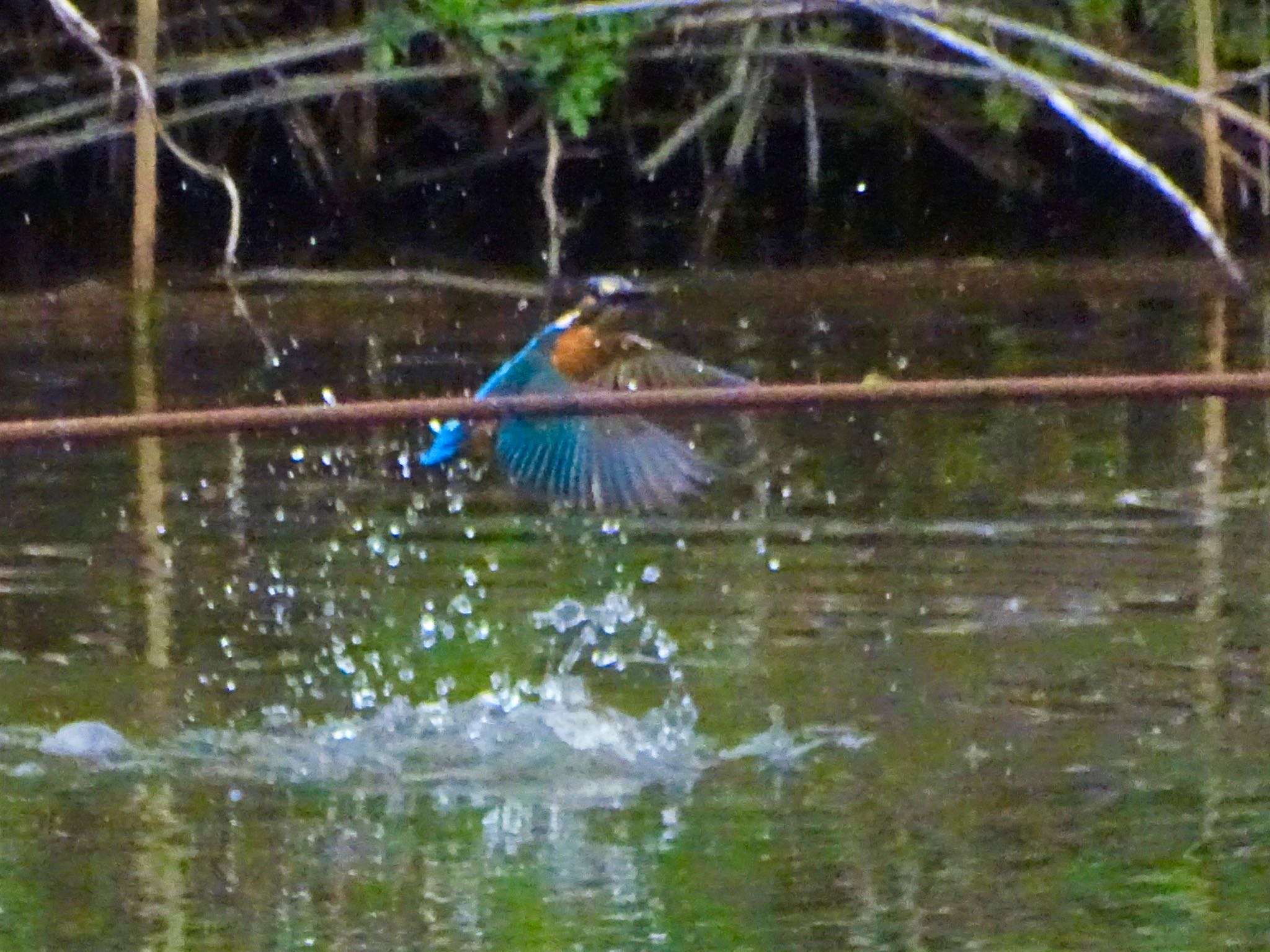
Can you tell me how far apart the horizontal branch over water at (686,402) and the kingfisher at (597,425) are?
5.30ft

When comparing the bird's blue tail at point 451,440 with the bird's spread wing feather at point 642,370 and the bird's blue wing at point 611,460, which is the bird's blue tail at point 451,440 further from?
the bird's spread wing feather at point 642,370

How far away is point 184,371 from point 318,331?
3.64 feet

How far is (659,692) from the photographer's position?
4531 millimetres

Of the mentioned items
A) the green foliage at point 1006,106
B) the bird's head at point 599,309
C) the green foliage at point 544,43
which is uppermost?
the green foliage at point 544,43

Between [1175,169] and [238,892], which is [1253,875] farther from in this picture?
[1175,169]

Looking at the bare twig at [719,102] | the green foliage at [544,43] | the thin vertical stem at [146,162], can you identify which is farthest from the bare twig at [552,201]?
the thin vertical stem at [146,162]

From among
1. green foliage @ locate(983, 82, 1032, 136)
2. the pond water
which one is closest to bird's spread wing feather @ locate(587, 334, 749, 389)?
the pond water

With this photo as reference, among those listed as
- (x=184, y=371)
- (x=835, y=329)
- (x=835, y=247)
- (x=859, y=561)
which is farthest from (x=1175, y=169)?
(x=859, y=561)

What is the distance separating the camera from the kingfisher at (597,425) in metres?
4.26

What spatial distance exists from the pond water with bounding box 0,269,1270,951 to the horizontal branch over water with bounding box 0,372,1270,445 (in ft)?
2.90

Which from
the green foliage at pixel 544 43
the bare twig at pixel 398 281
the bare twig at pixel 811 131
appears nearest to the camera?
the green foliage at pixel 544 43

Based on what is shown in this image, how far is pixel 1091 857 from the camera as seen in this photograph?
3492mm

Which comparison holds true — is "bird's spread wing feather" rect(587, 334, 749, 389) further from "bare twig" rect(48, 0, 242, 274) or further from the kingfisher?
"bare twig" rect(48, 0, 242, 274)

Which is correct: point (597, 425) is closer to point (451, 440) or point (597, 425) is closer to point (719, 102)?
point (451, 440)
